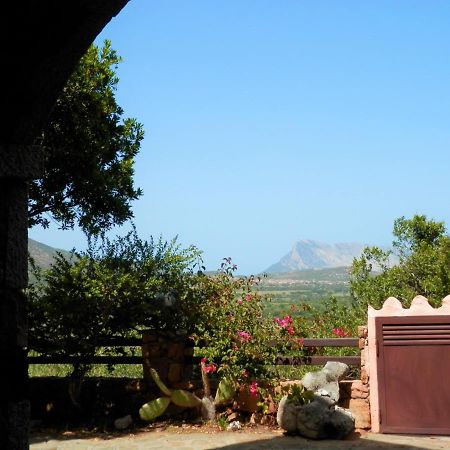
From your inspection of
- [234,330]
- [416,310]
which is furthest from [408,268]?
[234,330]

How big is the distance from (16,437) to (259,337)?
6174 millimetres

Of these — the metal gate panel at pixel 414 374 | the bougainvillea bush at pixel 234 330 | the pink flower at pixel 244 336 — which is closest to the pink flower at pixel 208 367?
the bougainvillea bush at pixel 234 330

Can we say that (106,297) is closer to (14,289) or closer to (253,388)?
(253,388)

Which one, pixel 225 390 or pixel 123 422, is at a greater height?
pixel 225 390

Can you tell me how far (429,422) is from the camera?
9.92 metres

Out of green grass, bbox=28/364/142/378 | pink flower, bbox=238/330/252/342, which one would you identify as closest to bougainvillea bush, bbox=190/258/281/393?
pink flower, bbox=238/330/252/342

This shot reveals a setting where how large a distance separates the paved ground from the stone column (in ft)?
15.5

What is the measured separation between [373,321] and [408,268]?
25.3ft

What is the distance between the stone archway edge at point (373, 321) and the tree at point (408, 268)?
5300mm

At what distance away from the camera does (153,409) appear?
34.6ft

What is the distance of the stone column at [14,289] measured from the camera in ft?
15.6

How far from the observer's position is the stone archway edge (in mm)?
10090

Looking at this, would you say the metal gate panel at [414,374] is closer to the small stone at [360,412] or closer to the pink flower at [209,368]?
the small stone at [360,412]

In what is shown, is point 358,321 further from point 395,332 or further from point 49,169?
point 49,169
